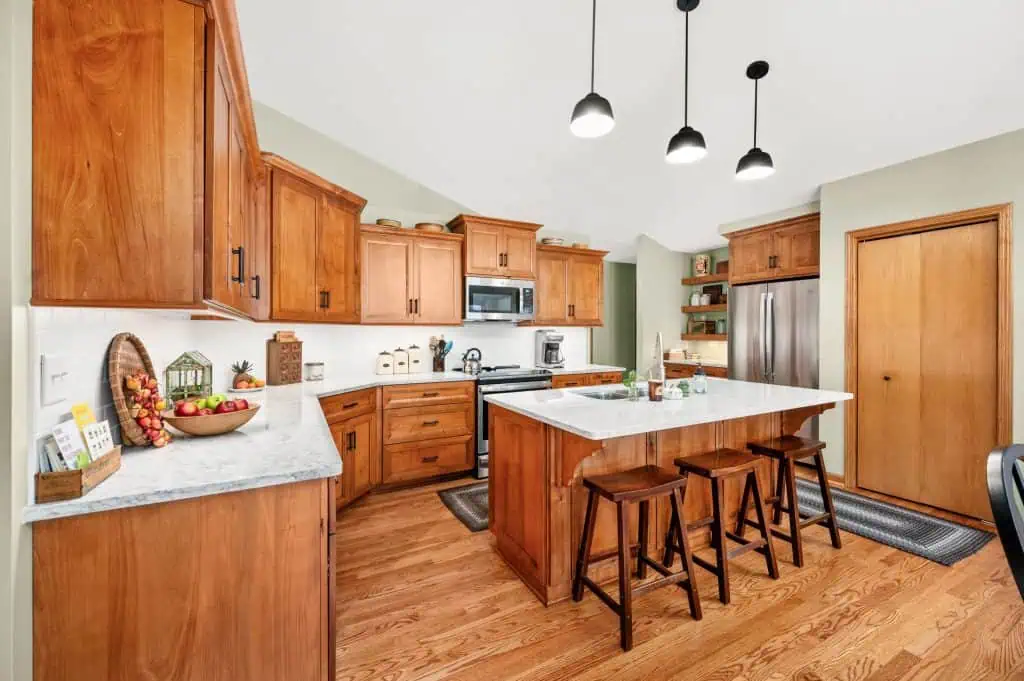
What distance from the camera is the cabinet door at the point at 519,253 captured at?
4364mm

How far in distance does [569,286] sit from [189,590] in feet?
13.9

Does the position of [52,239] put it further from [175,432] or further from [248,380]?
[248,380]

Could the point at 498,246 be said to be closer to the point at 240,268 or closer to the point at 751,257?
the point at 751,257

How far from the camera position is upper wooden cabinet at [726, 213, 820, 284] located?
402 centimetres

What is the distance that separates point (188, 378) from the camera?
212 centimetres

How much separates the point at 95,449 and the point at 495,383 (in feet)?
9.58

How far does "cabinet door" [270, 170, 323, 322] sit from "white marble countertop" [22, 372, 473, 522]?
47.0 inches

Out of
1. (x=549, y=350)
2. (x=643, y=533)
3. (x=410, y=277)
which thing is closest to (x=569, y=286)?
(x=549, y=350)

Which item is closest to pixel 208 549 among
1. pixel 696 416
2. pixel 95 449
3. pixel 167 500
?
pixel 167 500

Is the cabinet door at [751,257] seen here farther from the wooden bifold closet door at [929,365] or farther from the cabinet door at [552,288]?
the cabinet door at [552,288]

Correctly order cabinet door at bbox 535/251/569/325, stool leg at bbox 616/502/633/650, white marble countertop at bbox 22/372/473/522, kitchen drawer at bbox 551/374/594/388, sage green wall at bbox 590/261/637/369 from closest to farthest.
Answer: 1. white marble countertop at bbox 22/372/473/522
2. stool leg at bbox 616/502/633/650
3. kitchen drawer at bbox 551/374/594/388
4. cabinet door at bbox 535/251/569/325
5. sage green wall at bbox 590/261/637/369

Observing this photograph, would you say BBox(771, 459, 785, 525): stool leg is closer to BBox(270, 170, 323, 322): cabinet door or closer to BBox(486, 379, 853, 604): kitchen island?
BBox(486, 379, 853, 604): kitchen island

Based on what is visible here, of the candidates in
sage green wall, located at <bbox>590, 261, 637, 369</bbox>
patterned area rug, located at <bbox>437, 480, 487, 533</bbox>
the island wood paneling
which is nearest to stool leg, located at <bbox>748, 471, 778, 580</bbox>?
patterned area rug, located at <bbox>437, 480, 487, 533</bbox>

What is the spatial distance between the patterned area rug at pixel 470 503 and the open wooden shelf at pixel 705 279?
3.92 meters
